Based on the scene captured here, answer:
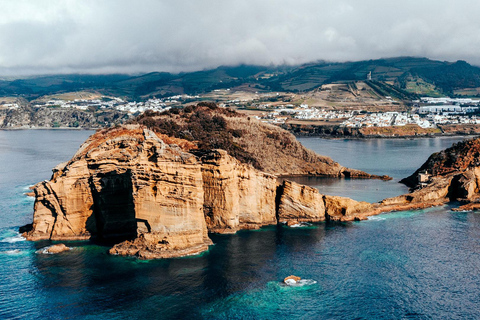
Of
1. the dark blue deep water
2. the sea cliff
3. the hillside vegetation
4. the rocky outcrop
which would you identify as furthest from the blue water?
the sea cliff

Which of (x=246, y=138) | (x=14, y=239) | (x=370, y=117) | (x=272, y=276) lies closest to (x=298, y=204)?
(x=272, y=276)

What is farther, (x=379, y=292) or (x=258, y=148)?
(x=258, y=148)

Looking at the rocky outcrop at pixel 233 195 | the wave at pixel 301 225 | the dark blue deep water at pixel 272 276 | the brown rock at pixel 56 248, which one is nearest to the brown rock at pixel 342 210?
the dark blue deep water at pixel 272 276

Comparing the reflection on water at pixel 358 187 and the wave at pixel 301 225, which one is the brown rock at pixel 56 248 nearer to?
the wave at pixel 301 225

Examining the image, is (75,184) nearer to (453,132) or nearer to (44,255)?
(44,255)

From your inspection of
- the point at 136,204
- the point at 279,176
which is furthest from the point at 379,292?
the point at 279,176
